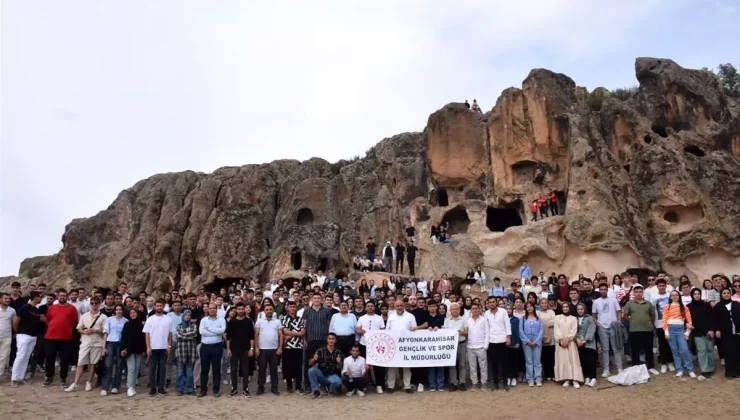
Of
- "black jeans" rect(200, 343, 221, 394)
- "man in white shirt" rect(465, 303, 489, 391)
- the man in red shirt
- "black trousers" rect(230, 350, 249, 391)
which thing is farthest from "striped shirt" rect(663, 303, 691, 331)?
the man in red shirt

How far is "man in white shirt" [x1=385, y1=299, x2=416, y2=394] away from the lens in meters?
11.0

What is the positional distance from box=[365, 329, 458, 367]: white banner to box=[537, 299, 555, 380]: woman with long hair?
1797 millimetres

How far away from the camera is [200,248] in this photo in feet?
108

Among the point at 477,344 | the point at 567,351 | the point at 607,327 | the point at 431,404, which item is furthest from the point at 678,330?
the point at 431,404

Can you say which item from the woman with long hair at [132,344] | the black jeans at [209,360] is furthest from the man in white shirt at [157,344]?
the black jeans at [209,360]

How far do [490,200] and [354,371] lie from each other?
64.5 feet

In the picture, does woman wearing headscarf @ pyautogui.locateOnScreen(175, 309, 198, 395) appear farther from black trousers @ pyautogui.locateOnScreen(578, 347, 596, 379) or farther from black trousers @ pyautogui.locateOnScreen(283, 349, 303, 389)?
black trousers @ pyautogui.locateOnScreen(578, 347, 596, 379)

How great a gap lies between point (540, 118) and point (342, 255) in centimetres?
1212

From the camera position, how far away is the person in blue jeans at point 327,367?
1059 cm

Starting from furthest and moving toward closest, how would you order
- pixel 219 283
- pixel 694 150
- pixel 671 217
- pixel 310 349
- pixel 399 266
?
pixel 219 283
pixel 399 266
pixel 694 150
pixel 671 217
pixel 310 349

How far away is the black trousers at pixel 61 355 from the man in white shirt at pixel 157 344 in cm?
212

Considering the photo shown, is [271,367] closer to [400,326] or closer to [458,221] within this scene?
[400,326]

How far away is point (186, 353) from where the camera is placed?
10812 millimetres

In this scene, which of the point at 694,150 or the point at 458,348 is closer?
the point at 458,348
